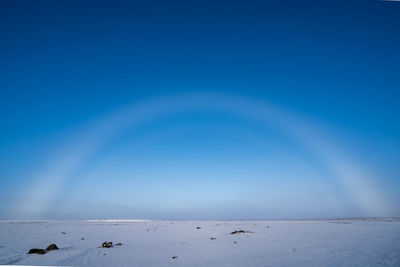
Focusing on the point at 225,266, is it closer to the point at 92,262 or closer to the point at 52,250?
the point at 92,262

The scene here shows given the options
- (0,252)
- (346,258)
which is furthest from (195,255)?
(0,252)

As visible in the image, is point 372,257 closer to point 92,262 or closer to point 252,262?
point 252,262

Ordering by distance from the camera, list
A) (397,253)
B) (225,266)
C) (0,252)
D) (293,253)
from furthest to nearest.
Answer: (0,252) < (293,253) < (397,253) < (225,266)

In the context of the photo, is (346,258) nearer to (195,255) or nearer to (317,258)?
(317,258)

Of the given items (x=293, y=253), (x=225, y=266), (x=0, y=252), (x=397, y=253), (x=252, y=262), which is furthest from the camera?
(x=0, y=252)

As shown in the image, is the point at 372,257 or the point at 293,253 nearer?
the point at 372,257

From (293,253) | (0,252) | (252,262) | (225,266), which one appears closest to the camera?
(225,266)

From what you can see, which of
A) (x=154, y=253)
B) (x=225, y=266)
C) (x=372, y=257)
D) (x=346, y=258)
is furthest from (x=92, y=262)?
(x=372, y=257)

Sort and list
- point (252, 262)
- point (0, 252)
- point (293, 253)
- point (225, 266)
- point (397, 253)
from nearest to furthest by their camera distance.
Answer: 1. point (225, 266)
2. point (252, 262)
3. point (397, 253)
4. point (293, 253)
5. point (0, 252)

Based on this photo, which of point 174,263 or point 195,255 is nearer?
point 174,263
